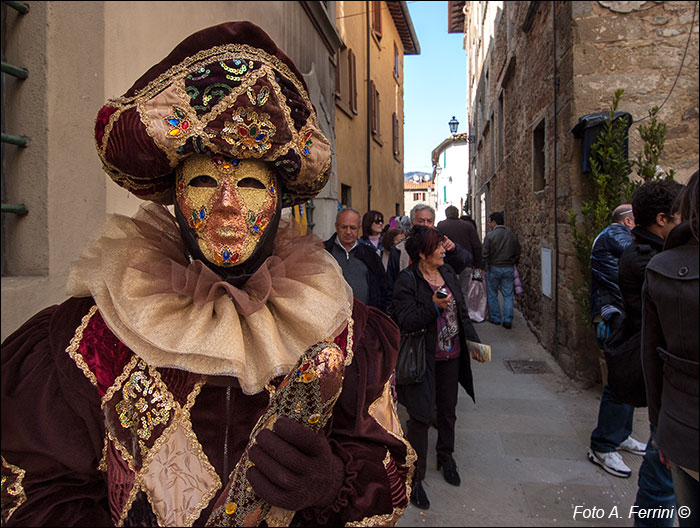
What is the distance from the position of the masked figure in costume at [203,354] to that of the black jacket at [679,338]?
2.98ft

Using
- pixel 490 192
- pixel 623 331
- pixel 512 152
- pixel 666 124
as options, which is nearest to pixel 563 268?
pixel 666 124

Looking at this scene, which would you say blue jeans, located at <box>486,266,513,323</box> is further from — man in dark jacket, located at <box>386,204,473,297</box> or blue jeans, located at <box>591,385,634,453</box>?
blue jeans, located at <box>591,385,634,453</box>

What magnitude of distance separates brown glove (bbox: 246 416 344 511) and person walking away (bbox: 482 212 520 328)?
7355 millimetres

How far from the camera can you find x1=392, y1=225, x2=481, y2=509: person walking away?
3207 millimetres

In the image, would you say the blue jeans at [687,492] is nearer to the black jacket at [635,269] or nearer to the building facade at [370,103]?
the black jacket at [635,269]

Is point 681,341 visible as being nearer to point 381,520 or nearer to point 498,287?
point 381,520

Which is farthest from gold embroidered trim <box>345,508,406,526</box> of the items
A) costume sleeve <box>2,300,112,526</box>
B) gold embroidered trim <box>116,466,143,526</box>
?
costume sleeve <box>2,300,112,526</box>

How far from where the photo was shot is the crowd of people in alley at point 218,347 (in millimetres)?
1154

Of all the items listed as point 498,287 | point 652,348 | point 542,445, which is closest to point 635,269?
point 652,348

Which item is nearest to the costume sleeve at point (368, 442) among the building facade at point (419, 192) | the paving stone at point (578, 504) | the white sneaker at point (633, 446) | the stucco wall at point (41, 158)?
the stucco wall at point (41, 158)

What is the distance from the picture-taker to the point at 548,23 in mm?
6098

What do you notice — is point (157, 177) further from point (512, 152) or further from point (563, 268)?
point (512, 152)

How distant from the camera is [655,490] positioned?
2441 mm

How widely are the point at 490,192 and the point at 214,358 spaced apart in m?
14.7
